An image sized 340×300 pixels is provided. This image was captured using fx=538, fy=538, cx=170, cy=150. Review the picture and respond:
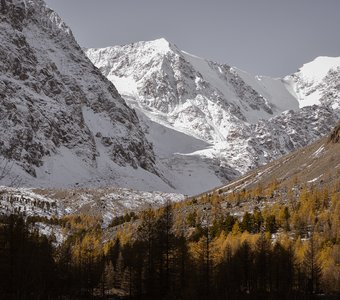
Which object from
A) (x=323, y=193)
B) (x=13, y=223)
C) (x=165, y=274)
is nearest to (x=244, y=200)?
(x=323, y=193)

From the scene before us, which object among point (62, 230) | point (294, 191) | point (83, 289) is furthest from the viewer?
point (62, 230)

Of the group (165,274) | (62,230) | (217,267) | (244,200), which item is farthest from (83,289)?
(62,230)

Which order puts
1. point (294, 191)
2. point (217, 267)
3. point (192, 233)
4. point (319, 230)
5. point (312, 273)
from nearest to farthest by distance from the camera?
point (312, 273), point (217, 267), point (319, 230), point (192, 233), point (294, 191)

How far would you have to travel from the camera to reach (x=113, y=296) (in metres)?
86.0

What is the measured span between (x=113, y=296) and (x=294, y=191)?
3087 inches

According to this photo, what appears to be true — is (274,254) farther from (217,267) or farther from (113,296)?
(113,296)

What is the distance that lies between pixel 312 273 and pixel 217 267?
46.3 ft

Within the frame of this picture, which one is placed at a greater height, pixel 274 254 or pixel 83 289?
pixel 274 254

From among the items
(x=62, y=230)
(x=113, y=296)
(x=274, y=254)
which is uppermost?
(x=62, y=230)

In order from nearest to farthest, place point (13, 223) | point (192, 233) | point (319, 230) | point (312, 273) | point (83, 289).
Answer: point (13, 223) < point (312, 273) < point (83, 289) < point (319, 230) < point (192, 233)

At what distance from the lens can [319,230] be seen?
11031cm

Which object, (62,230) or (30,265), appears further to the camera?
(62,230)

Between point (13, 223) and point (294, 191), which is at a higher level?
point (294, 191)

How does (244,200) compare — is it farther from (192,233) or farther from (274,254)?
(274,254)
